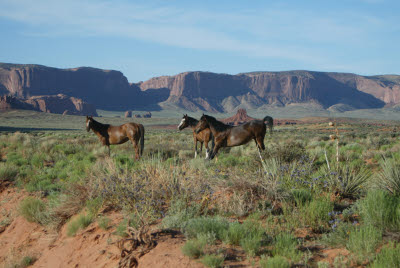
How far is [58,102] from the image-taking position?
154 m

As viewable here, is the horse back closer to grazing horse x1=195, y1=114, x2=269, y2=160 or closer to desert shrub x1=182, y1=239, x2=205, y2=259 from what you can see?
grazing horse x1=195, y1=114, x2=269, y2=160

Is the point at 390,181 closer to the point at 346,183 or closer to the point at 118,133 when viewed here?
the point at 346,183

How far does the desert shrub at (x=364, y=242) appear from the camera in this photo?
433cm

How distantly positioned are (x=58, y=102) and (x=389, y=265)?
163 m

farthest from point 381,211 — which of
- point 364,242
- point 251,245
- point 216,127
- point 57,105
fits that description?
point 57,105

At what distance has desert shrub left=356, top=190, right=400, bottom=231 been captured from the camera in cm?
494

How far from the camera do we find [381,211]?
498cm

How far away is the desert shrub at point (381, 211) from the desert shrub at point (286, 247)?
1111mm

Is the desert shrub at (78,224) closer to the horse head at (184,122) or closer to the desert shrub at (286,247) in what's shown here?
the desert shrub at (286,247)

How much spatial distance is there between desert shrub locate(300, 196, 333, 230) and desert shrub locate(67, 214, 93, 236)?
3.83 m

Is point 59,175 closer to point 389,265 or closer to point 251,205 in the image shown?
point 251,205

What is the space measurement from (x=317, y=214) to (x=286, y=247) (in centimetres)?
129

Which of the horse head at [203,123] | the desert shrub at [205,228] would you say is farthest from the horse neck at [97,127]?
the desert shrub at [205,228]

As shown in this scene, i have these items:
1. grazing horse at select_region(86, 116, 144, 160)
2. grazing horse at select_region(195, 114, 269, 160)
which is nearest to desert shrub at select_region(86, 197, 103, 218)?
grazing horse at select_region(195, 114, 269, 160)
